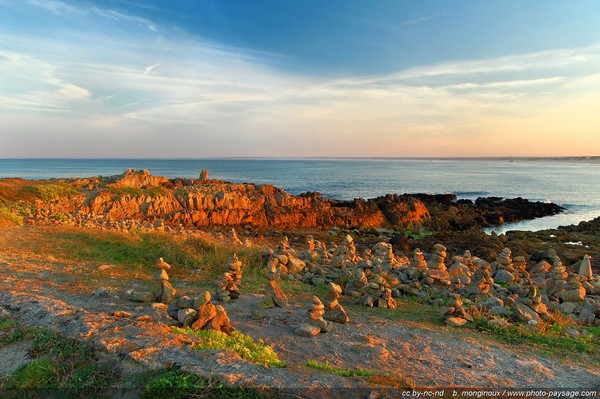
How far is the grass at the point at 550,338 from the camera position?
23.6 feet

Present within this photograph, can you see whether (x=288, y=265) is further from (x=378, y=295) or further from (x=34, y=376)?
(x=34, y=376)

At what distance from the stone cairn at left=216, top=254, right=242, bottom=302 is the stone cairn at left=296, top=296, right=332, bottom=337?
2363 millimetres

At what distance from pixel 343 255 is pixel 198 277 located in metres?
5.49

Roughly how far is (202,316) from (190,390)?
7.57ft

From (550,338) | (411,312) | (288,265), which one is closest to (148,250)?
(288,265)

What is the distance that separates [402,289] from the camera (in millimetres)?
10961

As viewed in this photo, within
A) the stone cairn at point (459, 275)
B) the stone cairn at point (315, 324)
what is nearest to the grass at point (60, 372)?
the stone cairn at point (315, 324)

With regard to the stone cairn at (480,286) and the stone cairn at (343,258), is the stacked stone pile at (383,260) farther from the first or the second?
the stone cairn at (480,286)

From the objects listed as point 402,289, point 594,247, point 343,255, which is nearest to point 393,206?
point 594,247

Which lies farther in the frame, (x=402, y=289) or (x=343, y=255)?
(x=343, y=255)

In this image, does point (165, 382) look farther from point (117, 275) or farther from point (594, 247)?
point (594, 247)

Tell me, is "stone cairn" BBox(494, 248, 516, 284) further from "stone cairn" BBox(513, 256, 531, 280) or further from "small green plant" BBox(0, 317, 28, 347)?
"small green plant" BBox(0, 317, 28, 347)

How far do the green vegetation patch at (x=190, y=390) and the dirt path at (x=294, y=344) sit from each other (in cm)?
14

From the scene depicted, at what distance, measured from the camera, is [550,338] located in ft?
25.2
